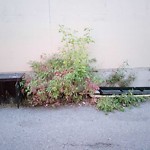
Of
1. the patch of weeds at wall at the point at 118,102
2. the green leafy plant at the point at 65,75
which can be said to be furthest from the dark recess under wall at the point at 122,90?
the green leafy plant at the point at 65,75

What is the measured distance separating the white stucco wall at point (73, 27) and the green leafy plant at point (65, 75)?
246 millimetres

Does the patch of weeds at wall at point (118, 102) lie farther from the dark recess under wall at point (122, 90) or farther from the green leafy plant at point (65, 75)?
the green leafy plant at point (65, 75)

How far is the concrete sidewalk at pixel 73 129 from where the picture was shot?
4000 millimetres

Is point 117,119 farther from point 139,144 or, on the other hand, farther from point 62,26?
point 62,26

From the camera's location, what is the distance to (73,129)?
4.55 metres

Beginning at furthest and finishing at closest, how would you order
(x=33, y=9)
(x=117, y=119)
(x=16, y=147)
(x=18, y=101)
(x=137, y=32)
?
(x=137, y=32) < (x=33, y=9) < (x=18, y=101) < (x=117, y=119) < (x=16, y=147)

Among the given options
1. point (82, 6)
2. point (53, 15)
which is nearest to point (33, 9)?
point (53, 15)

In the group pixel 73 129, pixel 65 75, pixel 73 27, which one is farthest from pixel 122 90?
pixel 73 129

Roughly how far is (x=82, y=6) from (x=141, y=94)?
258 centimetres

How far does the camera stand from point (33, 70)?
609cm

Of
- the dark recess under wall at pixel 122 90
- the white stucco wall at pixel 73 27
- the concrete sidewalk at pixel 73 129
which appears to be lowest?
the concrete sidewalk at pixel 73 129

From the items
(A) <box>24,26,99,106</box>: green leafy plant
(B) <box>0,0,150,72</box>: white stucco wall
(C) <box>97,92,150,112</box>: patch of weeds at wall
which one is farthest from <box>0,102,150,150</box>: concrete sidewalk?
(B) <box>0,0,150,72</box>: white stucco wall

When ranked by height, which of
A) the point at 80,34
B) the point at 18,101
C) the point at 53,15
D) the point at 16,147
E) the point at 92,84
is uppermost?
the point at 53,15

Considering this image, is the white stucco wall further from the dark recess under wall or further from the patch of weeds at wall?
the patch of weeds at wall
